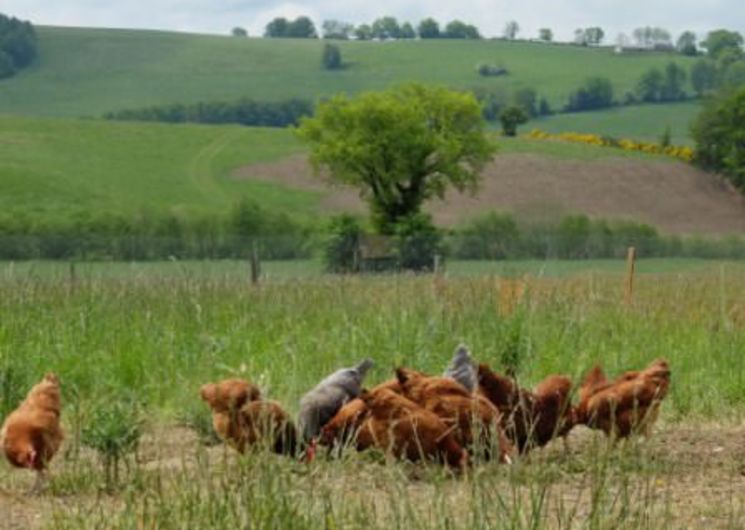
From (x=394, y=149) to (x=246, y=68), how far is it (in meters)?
53.4

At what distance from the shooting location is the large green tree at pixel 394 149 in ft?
232

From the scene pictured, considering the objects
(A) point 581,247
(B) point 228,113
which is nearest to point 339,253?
(A) point 581,247

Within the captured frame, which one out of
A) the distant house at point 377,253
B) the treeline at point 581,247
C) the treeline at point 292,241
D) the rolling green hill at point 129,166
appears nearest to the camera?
the treeline at point 292,241

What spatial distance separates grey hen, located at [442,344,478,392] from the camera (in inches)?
343

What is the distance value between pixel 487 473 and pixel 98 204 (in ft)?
218

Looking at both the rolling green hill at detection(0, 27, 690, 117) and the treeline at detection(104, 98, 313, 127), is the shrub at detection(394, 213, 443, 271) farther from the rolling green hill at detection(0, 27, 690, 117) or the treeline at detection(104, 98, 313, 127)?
the rolling green hill at detection(0, 27, 690, 117)

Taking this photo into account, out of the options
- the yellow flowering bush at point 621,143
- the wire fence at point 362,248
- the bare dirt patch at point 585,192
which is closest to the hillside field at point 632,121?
the yellow flowering bush at point 621,143

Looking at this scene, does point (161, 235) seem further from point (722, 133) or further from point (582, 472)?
point (582, 472)

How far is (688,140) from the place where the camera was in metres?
96.4

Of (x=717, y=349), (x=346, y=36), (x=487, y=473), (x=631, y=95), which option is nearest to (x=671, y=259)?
(x=717, y=349)

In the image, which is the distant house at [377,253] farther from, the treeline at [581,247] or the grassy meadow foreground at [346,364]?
the grassy meadow foreground at [346,364]

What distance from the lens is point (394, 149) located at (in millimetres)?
71312

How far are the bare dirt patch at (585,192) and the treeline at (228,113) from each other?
22542 mm

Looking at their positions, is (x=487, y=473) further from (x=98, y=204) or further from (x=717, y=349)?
(x=98, y=204)
